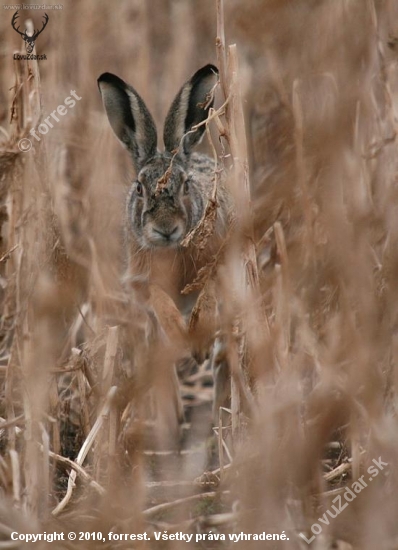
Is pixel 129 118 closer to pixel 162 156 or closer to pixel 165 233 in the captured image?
pixel 162 156

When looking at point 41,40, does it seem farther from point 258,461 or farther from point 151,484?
point 258,461

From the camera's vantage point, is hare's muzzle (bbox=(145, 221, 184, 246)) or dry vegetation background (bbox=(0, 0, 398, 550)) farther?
hare's muzzle (bbox=(145, 221, 184, 246))

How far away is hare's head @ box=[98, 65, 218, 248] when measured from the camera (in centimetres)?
397

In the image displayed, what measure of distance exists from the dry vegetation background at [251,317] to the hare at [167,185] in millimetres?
248

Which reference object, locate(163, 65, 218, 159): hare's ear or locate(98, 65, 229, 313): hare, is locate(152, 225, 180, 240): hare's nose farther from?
locate(163, 65, 218, 159): hare's ear

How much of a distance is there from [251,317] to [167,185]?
196 cm

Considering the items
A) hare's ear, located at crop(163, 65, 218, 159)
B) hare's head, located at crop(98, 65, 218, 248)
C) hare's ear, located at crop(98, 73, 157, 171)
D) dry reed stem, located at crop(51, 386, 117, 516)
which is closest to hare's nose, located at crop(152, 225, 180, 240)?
hare's head, located at crop(98, 65, 218, 248)

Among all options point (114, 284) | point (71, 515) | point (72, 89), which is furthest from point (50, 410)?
point (72, 89)

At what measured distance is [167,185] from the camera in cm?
398

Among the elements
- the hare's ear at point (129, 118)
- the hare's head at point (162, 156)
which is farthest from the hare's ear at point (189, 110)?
the hare's ear at point (129, 118)

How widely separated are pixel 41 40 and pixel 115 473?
345 cm

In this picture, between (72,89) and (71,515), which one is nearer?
(71,515)

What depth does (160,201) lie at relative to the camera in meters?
4.03

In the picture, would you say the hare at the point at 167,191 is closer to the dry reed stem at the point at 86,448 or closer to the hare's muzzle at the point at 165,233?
the hare's muzzle at the point at 165,233
